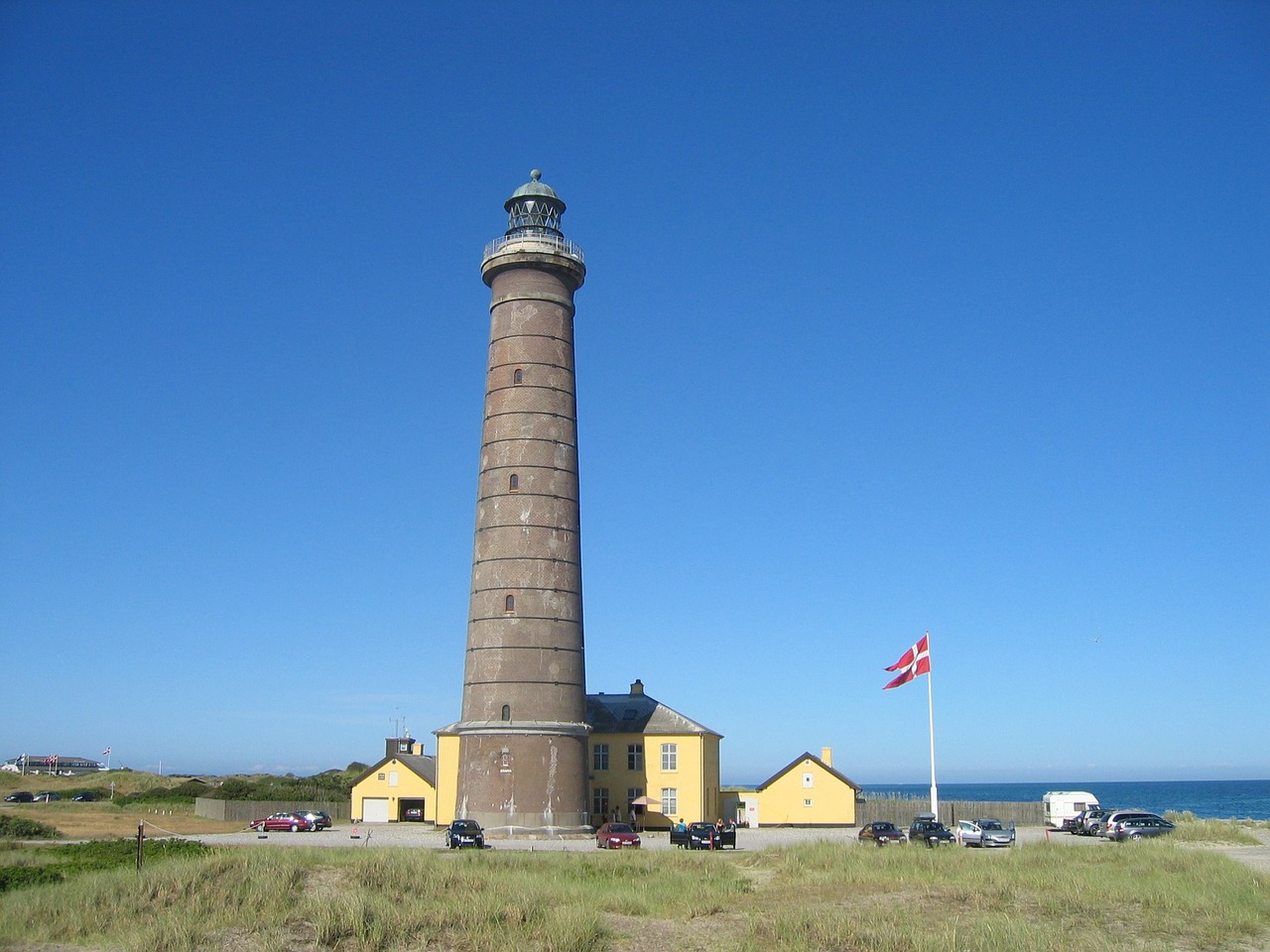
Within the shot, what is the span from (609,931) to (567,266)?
98.3ft

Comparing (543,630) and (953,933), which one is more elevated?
(543,630)

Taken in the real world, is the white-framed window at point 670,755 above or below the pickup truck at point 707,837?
above

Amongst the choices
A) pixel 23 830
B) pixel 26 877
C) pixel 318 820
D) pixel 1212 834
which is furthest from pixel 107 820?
pixel 1212 834

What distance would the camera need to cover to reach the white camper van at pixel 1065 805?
171ft

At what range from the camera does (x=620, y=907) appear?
23.2 m

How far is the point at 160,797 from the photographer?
231 ft

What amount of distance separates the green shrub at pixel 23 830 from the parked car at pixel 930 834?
3053 centimetres

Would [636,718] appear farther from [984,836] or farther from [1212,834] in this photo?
[1212,834]

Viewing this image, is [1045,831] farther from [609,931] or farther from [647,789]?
[609,931]

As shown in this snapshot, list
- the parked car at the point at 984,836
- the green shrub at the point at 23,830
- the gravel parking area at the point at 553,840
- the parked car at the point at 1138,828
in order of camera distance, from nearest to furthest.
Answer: the gravel parking area at the point at 553,840
the parked car at the point at 984,836
the green shrub at the point at 23,830
the parked car at the point at 1138,828

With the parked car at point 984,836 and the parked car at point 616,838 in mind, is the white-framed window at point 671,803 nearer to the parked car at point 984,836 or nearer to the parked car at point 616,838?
the parked car at point 616,838

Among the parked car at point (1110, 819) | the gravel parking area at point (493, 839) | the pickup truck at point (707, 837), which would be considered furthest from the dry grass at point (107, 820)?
the parked car at point (1110, 819)

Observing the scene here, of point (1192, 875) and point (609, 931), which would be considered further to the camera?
point (1192, 875)

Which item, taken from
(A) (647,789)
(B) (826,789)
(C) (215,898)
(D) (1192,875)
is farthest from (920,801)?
(C) (215,898)
